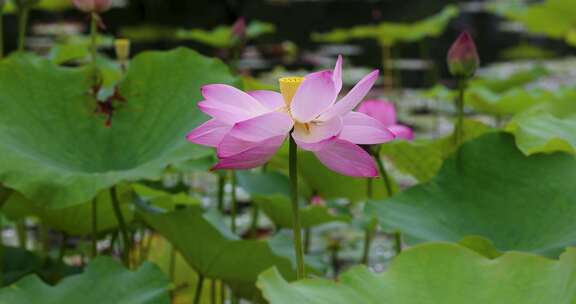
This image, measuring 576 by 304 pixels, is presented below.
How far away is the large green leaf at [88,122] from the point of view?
4.16ft

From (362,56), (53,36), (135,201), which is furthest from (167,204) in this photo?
(53,36)

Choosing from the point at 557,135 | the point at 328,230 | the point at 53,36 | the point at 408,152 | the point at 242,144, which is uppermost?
the point at 242,144

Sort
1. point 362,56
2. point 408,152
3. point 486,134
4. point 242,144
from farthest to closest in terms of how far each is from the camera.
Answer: point 362,56 → point 408,152 → point 486,134 → point 242,144

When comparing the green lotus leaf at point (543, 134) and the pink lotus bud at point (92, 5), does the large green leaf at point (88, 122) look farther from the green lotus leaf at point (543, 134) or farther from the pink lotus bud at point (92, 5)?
the green lotus leaf at point (543, 134)

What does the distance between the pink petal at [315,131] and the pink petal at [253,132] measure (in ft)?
0.05

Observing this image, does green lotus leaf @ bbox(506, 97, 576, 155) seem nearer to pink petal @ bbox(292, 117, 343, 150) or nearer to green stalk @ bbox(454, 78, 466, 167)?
green stalk @ bbox(454, 78, 466, 167)

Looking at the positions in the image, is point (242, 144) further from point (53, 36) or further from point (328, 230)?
point (53, 36)

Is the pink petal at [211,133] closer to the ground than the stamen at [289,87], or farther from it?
closer to the ground

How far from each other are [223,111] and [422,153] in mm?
781

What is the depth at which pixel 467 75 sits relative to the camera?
57.4 inches

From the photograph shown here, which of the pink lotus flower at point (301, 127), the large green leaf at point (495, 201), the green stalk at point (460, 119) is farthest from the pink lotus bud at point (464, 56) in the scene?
the pink lotus flower at point (301, 127)

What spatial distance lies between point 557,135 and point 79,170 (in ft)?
2.08

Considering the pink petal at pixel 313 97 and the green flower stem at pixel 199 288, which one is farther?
the green flower stem at pixel 199 288

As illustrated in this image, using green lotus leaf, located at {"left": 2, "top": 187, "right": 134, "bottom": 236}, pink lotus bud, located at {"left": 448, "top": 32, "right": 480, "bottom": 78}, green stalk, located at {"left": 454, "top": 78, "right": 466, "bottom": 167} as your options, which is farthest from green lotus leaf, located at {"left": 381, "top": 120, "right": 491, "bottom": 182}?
green lotus leaf, located at {"left": 2, "top": 187, "right": 134, "bottom": 236}
